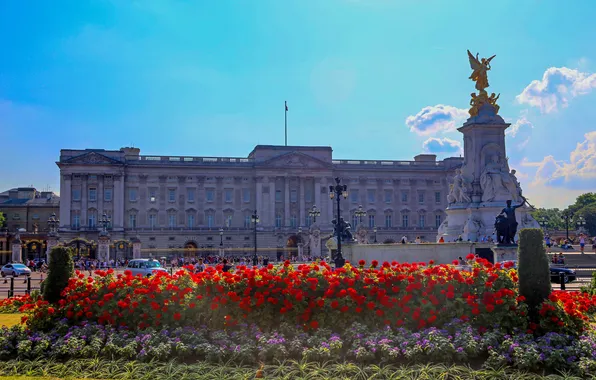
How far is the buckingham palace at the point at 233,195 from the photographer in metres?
84.8

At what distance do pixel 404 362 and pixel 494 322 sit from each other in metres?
2.01

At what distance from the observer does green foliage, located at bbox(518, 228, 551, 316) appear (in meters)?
12.0

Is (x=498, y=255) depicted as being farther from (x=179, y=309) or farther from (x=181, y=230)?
(x=181, y=230)

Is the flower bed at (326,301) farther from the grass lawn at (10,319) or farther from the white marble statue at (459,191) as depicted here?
the white marble statue at (459,191)

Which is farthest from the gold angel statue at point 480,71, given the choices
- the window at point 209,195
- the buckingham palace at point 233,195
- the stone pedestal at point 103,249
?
the window at point 209,195

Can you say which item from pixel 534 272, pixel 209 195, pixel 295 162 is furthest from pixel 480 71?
pixel 209 195

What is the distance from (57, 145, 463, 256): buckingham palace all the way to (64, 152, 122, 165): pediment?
0.13 metres

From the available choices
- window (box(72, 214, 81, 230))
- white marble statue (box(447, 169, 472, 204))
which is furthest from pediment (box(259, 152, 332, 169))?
white marble statue (box(447, 169, 472, 204))

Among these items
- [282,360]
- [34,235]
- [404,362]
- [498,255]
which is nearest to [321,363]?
[282,360]

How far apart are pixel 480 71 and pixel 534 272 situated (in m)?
27.4

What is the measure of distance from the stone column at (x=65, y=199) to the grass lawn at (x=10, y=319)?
68.8 meters

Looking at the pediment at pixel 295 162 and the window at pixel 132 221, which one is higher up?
the pediment at pixel 295 162

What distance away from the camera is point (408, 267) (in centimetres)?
1269

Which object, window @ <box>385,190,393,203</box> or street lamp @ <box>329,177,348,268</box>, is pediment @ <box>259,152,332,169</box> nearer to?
window @ <box>385,190,393,203</box>
